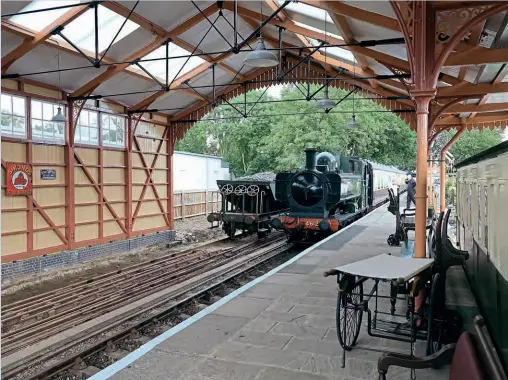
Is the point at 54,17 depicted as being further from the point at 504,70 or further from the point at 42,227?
the point at 504,70

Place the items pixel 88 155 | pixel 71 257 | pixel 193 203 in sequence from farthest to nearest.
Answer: pixel 193 203 → pixel 88 155 → pixel 71 257

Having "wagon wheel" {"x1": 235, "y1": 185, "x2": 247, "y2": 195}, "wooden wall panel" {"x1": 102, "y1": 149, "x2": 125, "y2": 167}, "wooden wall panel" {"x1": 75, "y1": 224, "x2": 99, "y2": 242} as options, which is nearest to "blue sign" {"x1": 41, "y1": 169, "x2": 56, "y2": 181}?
"wooden wall panel" {"x1": 75, "y1": 224, "x2": 99, "y2": 242}

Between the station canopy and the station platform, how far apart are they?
3.86 meters

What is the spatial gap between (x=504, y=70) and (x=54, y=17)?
29.9 ft

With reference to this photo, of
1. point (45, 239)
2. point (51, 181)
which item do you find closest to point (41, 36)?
point (51, 181)

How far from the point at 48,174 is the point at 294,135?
17090 millimetres

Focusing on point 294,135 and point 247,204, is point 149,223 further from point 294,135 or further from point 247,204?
point 294,135

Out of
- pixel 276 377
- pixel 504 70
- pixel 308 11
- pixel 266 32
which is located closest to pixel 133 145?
pixel 266 32

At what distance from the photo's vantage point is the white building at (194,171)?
24.5 metres

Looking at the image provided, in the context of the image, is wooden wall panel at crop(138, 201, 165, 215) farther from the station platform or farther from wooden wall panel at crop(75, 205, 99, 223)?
the station platform

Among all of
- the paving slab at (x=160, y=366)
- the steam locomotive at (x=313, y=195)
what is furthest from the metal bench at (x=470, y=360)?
the steam locomotive at (x=313, y=195)

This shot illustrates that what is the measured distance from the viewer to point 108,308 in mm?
7551

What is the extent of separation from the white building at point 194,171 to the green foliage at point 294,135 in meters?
2.96

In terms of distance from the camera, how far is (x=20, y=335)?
6184mm
